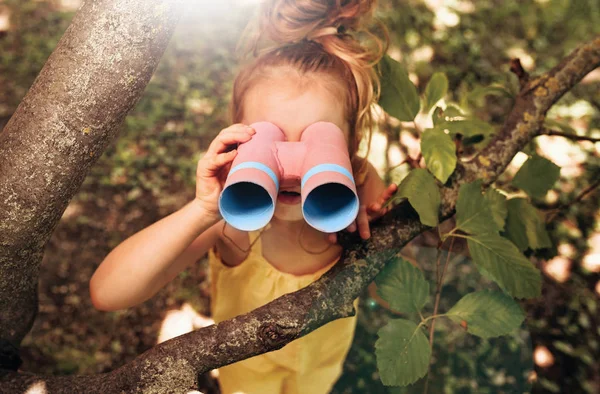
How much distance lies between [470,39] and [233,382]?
3.64 m

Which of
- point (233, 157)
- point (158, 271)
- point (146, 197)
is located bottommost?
point (146, 197)

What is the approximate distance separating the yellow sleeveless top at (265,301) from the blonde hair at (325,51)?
1.65 ft

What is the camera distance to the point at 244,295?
1.72 meters

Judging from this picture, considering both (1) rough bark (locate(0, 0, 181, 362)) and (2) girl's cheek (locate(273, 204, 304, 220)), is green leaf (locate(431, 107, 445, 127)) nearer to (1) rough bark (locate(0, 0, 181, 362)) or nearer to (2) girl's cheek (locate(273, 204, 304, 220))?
(2) girl's cheek (locate(273, 204, 304, 220))

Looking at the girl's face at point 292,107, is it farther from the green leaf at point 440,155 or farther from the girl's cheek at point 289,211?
the green leaf at point 440,155

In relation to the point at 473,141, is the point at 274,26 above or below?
above

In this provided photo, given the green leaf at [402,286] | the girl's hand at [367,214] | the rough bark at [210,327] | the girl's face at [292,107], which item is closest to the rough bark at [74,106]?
the rough bark at [210,327]

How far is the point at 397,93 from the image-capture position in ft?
4.73

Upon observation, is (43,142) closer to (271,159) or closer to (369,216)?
(271,159)

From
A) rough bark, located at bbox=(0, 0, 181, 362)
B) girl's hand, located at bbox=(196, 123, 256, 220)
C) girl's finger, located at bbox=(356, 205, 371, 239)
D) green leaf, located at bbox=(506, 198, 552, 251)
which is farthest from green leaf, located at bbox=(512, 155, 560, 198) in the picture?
rough bark, located at bbox=(0, 0, 181, 362)

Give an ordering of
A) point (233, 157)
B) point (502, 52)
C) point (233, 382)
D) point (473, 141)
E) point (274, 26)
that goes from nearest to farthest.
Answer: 1. point (233, 157)
2. point (274, 26)
3. point (473, 141)
4. point (233, 382)
5. point (502, 52)

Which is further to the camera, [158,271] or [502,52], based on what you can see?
[502,52]

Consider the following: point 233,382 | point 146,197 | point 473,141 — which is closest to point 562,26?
point 473,141

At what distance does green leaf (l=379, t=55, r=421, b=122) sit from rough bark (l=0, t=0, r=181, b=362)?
646 millimetres
